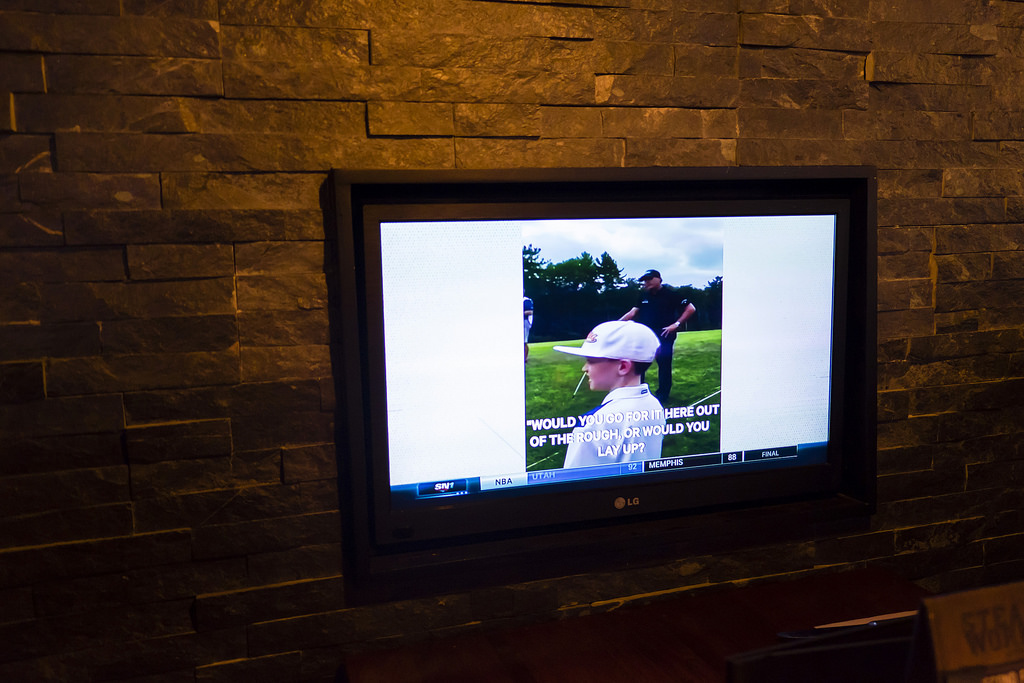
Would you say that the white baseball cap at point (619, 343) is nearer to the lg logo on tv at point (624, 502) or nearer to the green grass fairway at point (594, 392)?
the green grass fairway at point (594, 392)

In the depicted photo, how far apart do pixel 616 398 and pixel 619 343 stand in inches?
4.7

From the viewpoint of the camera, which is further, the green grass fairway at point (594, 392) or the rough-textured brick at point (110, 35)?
the green grass fairway at point (594, 392)

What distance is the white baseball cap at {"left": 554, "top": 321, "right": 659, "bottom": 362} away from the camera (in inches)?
62.8

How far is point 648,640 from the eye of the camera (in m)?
1.59

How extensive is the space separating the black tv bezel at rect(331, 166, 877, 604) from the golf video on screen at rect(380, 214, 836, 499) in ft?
0.15

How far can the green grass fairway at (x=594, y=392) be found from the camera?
1.58 meters

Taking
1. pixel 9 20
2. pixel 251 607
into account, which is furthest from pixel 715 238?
pixel 9 20

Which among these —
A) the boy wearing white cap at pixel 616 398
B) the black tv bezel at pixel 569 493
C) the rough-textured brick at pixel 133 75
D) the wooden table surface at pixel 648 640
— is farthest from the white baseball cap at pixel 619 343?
the rough-textured brick at pixel 133 75

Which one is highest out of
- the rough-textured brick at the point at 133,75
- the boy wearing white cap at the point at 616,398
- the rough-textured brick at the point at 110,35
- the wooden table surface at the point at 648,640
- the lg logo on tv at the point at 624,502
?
the rough-textured brick at the point at 110,35

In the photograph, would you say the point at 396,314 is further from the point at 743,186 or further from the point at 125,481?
the point at 743,186

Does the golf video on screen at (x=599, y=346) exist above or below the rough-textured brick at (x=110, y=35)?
below

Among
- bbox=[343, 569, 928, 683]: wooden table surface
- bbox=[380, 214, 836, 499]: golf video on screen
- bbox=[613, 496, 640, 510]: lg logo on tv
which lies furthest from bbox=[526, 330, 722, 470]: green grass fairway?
bbox=[343, 569, 928, 683]: wooden table surface

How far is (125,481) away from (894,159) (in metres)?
1.84

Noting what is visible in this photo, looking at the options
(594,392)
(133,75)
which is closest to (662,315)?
(594,392)
